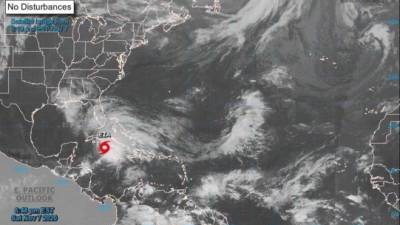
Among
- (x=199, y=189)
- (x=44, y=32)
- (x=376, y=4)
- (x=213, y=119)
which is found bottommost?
(x=199, y=189)

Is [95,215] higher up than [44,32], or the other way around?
[44,32]

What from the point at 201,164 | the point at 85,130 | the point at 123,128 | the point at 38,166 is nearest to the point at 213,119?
the point at 201,164

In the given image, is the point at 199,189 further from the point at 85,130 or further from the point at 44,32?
the point at 44,32

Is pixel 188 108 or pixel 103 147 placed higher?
pixel 188 108

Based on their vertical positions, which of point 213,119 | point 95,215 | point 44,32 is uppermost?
point 44,32

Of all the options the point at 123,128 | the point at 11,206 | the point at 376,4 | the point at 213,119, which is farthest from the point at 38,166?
the point at 376,4

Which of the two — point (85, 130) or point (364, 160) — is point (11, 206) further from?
point (364, 160)
